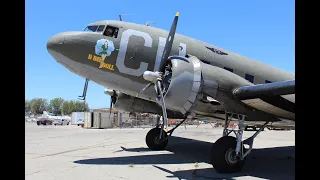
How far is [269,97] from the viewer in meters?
7.64

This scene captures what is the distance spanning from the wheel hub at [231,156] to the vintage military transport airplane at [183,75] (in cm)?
3

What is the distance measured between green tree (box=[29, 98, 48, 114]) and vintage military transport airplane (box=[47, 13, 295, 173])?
149775mm

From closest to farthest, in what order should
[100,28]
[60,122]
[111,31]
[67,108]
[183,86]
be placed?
[183,86] → [111,31] → [100,28] → [60,122] → [67,108]

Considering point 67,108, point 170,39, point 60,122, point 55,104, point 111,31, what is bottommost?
point 60,122

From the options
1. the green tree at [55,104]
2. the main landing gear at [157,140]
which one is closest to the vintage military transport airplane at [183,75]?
the main landing gear at [157,140]

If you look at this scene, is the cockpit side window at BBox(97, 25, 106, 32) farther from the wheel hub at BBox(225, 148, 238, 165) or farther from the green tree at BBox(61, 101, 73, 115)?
the green tree at BBox(61, 101, 73, 115)

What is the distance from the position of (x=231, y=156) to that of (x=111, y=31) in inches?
213

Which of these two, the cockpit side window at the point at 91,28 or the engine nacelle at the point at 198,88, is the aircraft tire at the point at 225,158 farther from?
the cockpit side window at the point at 91,28

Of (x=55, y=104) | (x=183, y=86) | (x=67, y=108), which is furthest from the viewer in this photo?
(x=55, y=104)

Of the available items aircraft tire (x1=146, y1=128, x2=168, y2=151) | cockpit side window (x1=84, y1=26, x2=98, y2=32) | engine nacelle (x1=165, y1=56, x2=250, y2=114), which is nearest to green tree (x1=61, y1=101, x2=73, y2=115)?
aircraft tire (x1=146, y1=128, x2=168, y2=151)

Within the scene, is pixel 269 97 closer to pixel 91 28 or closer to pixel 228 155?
pixel 228 155

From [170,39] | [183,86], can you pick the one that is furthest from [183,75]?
[170,39]
